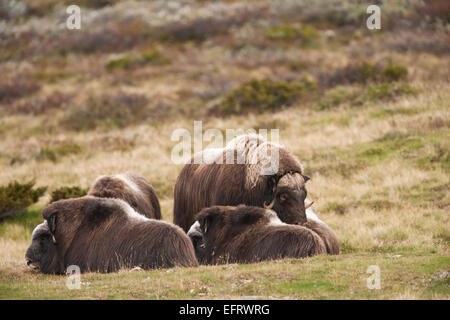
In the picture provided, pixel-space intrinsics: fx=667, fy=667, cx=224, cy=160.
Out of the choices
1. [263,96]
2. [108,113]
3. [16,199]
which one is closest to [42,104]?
[108,113]

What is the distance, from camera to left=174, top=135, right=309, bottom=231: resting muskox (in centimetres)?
1065

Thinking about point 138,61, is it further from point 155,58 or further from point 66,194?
point 66,194

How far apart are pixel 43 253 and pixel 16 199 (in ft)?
19.5

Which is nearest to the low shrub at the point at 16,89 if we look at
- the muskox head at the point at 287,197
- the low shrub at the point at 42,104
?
the low shrub at the point at 42,104

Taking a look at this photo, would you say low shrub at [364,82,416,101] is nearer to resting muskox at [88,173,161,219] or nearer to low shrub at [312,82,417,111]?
low shrub at [312,82,417,111]

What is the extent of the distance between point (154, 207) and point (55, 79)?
2445 cm

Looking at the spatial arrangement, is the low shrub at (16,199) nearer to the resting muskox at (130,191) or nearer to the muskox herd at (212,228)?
the resting muskox at (130,191)

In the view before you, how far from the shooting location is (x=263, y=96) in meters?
25.9

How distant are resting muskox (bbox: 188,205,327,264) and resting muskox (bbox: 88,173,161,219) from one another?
178cm

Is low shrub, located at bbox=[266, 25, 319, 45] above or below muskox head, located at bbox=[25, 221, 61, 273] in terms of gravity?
above

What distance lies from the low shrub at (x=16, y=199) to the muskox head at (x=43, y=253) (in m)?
5.50

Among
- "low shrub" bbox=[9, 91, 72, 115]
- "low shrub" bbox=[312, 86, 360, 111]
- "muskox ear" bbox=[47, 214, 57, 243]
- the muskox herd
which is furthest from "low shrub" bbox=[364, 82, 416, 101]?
"muskox ear" bbox=[47, 214, 57, 243]
